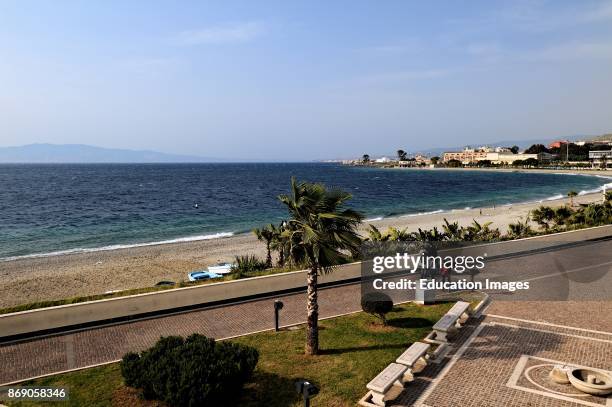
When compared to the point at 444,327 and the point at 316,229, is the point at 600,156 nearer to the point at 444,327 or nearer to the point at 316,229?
the point at 444,327

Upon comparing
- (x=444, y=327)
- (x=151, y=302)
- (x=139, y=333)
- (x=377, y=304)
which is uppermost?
(x=377, y=304)

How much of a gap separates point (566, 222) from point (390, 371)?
2753 centimetres

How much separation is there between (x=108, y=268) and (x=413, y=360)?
80.0 feet

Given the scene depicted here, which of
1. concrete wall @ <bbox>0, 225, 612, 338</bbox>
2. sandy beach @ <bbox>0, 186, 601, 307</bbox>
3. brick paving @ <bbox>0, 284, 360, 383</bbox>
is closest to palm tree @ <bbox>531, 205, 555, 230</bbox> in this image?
sandy beach @ <bbox>0, 186, 601, 307</bbox>

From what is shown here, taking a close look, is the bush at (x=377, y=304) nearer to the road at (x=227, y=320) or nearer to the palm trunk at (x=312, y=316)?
the road at (x=227, y=320)

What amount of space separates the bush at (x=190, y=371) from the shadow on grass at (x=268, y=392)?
37 cm

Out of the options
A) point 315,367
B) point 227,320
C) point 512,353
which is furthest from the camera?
point 227,320

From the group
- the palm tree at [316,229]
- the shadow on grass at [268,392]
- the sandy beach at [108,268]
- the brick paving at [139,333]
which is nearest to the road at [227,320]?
the brick paving at [139,333]

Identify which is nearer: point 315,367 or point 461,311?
point 315,367

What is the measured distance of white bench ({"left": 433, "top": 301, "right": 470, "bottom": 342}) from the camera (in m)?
12.1

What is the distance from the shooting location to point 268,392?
972cm

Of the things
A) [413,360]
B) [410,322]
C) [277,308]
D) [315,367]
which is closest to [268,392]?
[315,367]

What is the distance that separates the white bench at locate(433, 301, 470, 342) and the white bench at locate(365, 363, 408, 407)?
2.65 m

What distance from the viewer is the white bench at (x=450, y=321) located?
476 inches
